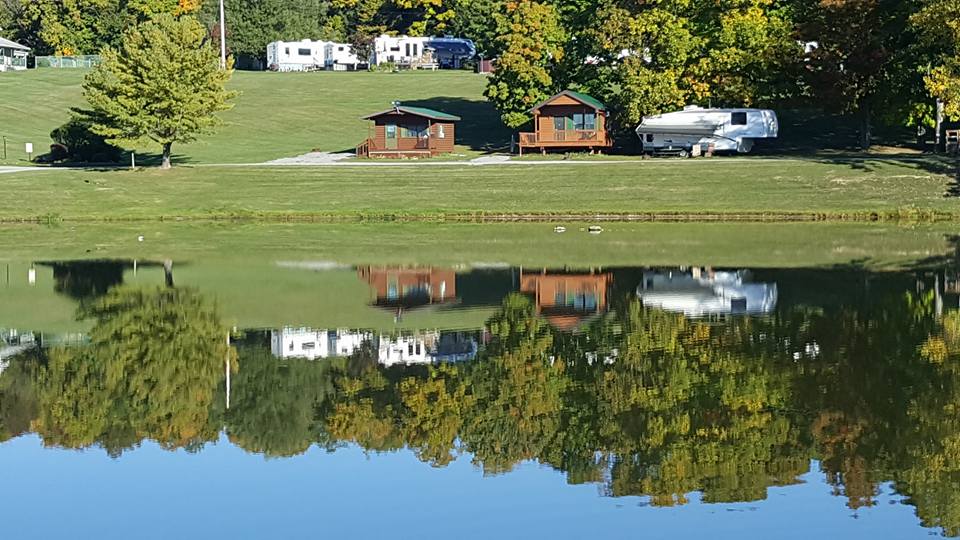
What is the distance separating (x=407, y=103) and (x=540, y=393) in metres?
76.3

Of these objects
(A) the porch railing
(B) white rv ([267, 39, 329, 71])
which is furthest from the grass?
(B) white rv ([267, 39, 329, 71])

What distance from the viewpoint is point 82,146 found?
7225cm

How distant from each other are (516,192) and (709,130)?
15909 mm

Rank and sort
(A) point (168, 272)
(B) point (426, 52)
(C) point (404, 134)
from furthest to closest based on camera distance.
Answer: (B) point (426, 52), (C) point (404, 134), (A) point (168, 272)

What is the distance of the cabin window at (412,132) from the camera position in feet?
247

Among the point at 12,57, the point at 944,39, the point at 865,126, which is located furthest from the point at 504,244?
the point at 12,57

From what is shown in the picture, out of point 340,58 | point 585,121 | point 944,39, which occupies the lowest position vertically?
point 585,121

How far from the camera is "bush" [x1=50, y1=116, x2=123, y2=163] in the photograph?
72125mm

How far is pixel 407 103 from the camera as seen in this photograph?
95.4m

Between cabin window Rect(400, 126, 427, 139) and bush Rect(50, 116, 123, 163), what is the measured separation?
14501mm

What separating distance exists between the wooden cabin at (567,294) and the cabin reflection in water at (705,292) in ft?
3.32

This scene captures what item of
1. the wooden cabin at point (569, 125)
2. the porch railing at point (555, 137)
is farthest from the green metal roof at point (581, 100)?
the porch railing at point (555, 137)

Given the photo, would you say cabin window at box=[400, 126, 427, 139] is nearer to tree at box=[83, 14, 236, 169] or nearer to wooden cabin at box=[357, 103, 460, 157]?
wooden cabin at box=[357, 103, 460, 157]

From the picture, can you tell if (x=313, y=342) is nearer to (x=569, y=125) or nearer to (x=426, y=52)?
(x=569, y=125)
